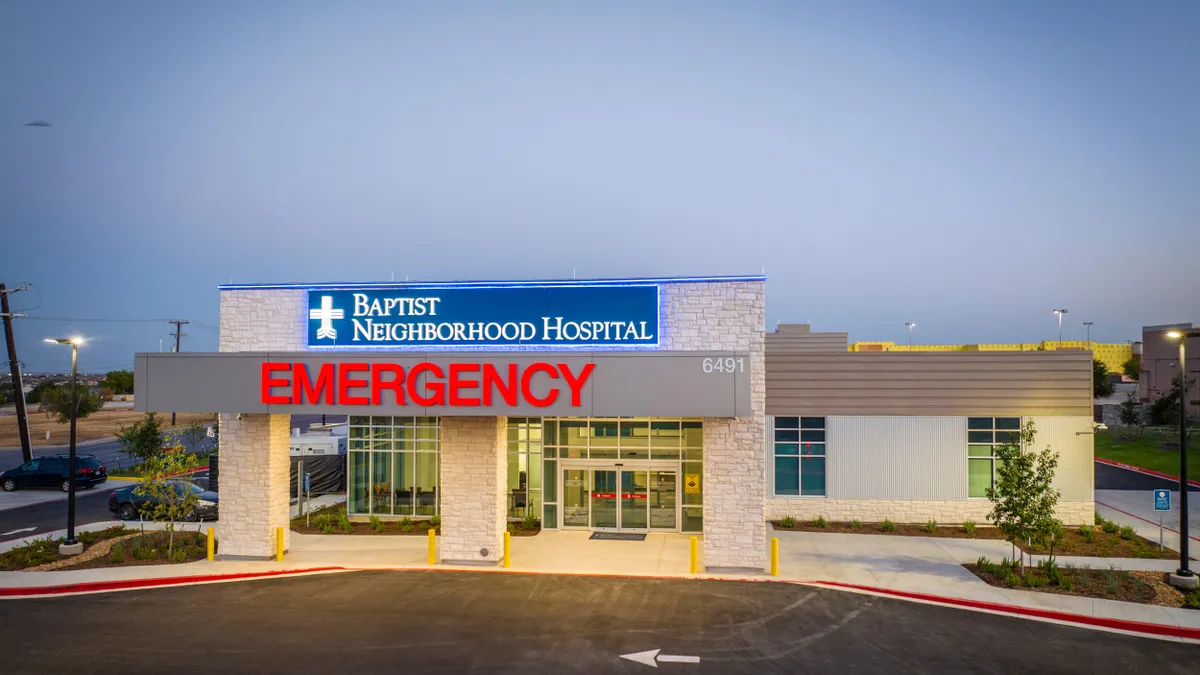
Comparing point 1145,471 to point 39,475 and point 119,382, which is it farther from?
point 119,382

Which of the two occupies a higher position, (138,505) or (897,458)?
(897,458)

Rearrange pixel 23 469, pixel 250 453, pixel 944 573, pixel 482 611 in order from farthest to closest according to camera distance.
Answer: pixel 23 469 → pixel 250 453 → pixel 944 573 → pixel 482 611

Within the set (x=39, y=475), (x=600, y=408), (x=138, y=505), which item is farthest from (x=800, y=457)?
(x=39, y=475)

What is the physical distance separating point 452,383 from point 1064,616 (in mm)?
14381

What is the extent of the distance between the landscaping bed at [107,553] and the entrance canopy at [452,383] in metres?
4.08

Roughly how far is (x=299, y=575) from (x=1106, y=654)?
17656 millimetres

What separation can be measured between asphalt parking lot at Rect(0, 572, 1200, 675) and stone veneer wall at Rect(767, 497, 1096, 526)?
7.87m

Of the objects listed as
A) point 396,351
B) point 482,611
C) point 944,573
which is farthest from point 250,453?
point 944,573

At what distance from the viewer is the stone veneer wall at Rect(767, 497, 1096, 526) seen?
23953 millimetres

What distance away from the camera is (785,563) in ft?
62.6

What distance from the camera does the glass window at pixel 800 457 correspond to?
24906 mm

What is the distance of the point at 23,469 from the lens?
32625 millimetres

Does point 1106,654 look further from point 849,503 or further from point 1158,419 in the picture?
point 1158,419

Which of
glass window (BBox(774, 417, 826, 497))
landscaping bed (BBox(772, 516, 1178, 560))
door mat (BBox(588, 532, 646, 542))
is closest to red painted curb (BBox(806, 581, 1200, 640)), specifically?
landscaping bed (BBox(772, 516, 1178, 560))
